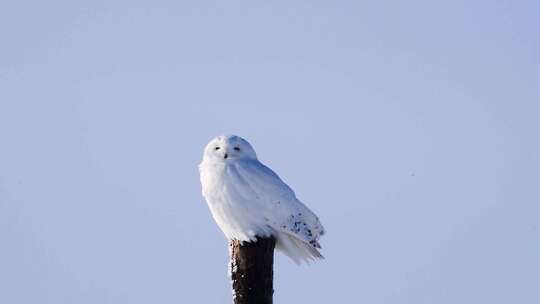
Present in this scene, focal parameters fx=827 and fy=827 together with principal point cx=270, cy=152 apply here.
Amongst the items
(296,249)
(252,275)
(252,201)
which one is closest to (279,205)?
(252,201)

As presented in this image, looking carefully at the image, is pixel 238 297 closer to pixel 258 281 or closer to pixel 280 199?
pixel 258 281

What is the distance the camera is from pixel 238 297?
7.42 m

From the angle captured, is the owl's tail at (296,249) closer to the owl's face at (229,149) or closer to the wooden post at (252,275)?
the wooden post at (252,275)

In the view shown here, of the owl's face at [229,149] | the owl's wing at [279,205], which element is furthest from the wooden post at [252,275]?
the owl's face at [229,149]

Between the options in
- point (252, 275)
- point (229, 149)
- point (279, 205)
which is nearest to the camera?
point (252, 275)

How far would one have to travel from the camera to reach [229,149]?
8.77m

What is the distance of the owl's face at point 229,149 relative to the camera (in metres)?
8.75

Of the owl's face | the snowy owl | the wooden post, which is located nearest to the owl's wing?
the snowy owl

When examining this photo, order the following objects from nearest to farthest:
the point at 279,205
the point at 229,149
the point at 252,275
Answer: the point at 252,275 → the point at 279,205 → the point at 229,149

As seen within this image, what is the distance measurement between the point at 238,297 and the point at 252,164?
178 centimetres

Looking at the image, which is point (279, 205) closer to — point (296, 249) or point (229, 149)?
point (296, 249)

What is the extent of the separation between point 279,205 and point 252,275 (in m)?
1.24

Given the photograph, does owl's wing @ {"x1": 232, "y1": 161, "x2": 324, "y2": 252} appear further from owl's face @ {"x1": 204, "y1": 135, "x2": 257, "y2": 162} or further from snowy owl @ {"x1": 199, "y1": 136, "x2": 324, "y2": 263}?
owl's face @ {"x1": 204, "y1": 135, "x2": 257, "y2": 162}

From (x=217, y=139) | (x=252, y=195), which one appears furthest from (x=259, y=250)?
(x=217, y=139)
